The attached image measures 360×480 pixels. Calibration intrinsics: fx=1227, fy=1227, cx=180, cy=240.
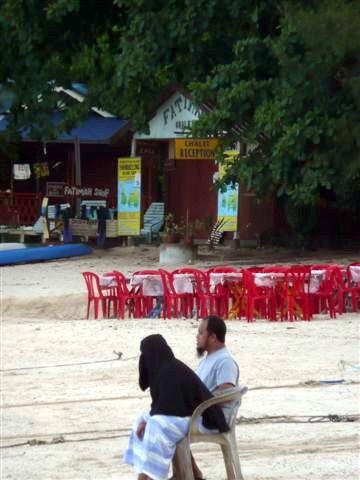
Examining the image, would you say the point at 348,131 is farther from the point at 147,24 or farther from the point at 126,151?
the point at 126,151

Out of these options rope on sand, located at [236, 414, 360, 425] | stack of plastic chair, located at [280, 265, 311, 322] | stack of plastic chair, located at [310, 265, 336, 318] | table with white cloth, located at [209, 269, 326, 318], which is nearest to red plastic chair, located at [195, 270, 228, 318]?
table with white cloth, located at [209, 269, 326, 318]

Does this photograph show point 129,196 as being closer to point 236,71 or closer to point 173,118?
point 173,118

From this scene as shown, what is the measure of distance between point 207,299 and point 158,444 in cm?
1055

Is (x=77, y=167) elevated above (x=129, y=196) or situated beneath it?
elevated above

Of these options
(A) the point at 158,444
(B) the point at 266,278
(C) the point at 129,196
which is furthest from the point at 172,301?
(C) the point at 129,196

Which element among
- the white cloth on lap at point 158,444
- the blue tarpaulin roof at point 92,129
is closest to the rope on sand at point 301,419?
the white cloth on lap at point 158,444

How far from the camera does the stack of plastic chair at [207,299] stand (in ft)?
60.8

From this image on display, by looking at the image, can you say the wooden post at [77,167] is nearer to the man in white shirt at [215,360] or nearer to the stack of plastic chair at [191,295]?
the stack of plastic chair at [191,295]

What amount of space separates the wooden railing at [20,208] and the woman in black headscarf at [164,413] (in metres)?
25.3

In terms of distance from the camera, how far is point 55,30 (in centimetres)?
2914

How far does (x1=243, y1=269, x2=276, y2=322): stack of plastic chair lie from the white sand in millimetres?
388

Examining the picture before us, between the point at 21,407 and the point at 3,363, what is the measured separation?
2.88 m

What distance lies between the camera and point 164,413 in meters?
8.11

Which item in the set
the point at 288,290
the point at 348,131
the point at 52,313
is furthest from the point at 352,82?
the point at 52,313
